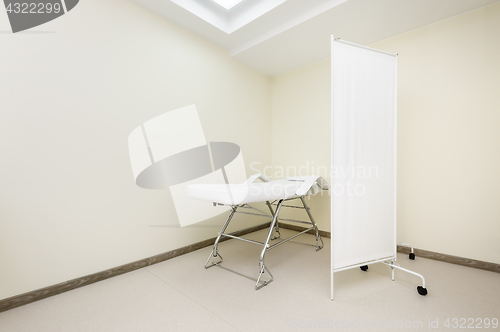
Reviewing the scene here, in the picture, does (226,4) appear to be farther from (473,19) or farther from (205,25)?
(473,19)

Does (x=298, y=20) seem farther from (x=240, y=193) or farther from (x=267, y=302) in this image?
(x=267, y=302)

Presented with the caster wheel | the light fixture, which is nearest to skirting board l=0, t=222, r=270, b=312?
the caster wheel

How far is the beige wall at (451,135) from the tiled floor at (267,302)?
36 centimetres

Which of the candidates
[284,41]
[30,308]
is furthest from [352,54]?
[30,308]

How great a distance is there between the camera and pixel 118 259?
6.39 ft

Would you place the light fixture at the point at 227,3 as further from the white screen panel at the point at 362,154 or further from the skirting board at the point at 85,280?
the skirting board at the point at 85,280

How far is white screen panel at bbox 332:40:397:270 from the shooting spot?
1574 mm

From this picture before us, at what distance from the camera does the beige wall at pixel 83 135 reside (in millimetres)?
1517

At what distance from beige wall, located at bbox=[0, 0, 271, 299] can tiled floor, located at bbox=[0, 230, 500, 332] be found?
296mm

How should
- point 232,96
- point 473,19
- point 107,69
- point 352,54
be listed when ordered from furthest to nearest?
point 232,96, point 473,19, point 107,69, point 352,54

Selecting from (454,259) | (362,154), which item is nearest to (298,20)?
(362,154)

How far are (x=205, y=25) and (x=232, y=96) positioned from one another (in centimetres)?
87

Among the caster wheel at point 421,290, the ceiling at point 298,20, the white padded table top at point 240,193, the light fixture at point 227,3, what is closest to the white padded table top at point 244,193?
the white padded table top at point 240,193

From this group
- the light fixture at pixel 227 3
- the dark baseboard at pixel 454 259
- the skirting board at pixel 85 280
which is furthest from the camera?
the light fixture at pixel 227 3
